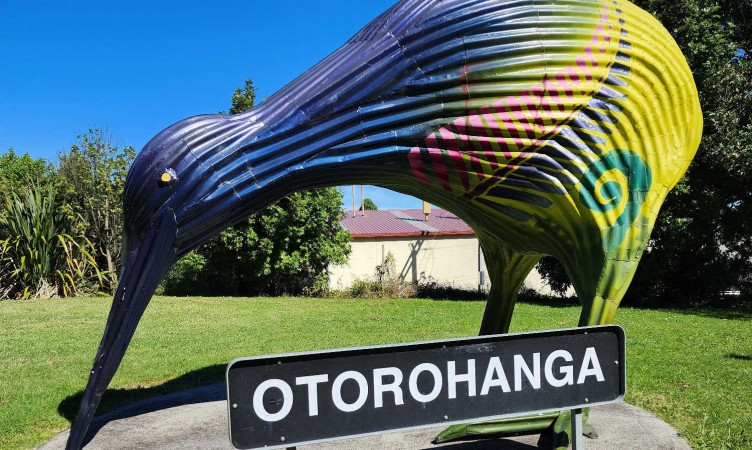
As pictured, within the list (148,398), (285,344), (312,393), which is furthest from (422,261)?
(312,393)

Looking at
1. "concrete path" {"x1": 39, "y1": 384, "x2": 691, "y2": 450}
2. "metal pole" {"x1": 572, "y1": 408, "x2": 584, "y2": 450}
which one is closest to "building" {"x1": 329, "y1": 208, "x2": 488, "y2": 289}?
"concrete path" {"x1": 39, "y1": 384, "x2": 691, "y2": 450}

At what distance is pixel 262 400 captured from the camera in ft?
6.95

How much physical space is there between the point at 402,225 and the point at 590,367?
16.5m

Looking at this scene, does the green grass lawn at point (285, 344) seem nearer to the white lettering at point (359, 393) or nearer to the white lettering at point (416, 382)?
the white lettering at point (416, 382)

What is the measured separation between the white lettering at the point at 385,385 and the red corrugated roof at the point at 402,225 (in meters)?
14.8

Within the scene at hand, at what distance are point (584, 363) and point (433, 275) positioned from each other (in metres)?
15.8

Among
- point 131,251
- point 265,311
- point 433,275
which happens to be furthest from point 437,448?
point 433,275

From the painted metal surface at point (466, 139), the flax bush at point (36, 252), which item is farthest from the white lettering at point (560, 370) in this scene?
the flax bush at point (36, 252)

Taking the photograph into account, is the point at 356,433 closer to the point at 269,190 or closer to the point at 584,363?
the point at 584,363

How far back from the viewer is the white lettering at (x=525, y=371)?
246cm

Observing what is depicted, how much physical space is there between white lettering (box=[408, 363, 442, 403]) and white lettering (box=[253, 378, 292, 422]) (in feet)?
1.60

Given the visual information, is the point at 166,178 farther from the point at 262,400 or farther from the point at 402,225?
the point at 402,225

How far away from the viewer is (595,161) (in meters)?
3.30

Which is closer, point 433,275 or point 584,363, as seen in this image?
point 584,363
